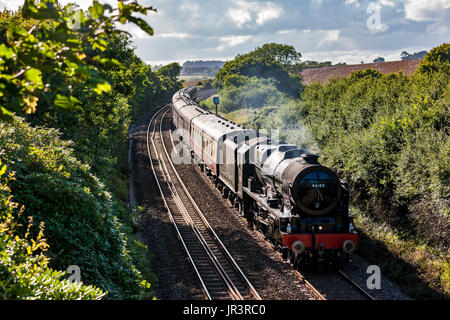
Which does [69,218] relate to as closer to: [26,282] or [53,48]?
[26,282]

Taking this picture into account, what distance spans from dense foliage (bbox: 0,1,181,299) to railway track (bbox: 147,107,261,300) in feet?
6.12

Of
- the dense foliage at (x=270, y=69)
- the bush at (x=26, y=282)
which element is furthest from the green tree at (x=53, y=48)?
the dense foliage at (x=270, y=69)

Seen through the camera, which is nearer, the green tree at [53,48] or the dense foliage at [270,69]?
the green tree at [53,48]

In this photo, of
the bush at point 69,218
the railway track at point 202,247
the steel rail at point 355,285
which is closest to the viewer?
the bush at point 69,218

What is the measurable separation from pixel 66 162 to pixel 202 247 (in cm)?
581

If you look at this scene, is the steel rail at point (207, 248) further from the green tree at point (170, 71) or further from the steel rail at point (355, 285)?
the green tree at point (170, 71)

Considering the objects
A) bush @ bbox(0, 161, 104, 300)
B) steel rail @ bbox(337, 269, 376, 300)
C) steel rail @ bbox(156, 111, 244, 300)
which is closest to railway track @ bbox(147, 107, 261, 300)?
steel rail @ bbox(156, 111, 244, 300)

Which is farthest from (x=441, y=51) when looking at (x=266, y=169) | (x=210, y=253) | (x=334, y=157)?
(x=210, y=253)

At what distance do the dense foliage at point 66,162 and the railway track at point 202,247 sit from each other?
186 centimetres

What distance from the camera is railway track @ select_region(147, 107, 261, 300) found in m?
11.9

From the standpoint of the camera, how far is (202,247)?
49.6 feet

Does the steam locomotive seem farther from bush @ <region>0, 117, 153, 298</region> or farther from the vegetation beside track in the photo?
bush @ <region>0, 117, 153, 298</region>

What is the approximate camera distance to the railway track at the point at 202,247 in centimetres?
1185

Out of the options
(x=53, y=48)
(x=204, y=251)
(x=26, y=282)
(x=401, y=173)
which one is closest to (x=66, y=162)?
(x=204, y=251)
